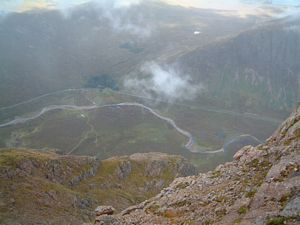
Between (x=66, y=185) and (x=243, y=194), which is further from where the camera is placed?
(x=66, y=185)

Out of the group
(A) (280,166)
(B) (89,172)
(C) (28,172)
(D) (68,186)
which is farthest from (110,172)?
(A) (280,166)

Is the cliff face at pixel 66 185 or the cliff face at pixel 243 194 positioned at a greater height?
the cliff face at pixel 243 194

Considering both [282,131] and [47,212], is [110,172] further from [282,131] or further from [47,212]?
[282,131]

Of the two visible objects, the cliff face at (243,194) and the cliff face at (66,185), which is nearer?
the cliff face at (243,194)

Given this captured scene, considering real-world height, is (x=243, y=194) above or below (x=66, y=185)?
above
